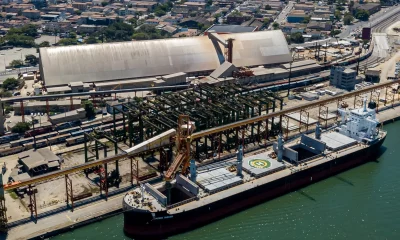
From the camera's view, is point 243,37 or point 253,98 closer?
point 253,98

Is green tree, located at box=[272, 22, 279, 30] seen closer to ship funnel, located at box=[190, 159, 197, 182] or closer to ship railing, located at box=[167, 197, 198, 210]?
ship funnel, located at box=[190, 159, 197, 182]

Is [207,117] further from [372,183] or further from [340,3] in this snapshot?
[340,3]

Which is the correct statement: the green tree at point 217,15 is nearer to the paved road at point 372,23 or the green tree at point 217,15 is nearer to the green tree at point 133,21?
the green tree at point 133,21

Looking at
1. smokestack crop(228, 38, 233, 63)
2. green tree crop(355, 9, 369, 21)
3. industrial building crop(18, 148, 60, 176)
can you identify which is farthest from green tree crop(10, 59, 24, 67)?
green tree crop(355, 9, 369, 21)

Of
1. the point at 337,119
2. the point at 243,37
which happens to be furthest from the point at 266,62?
the point at 337,119

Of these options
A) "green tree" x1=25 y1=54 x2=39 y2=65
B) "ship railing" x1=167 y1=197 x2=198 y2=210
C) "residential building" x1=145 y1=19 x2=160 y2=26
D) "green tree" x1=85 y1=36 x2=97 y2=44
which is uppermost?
"residential building" x1=145 y1=19 x2=160 y2=26

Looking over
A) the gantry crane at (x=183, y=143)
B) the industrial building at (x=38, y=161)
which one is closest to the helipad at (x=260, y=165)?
the gantry crane at (x=183, y=143)

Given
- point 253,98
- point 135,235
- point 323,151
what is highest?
point 253,98
